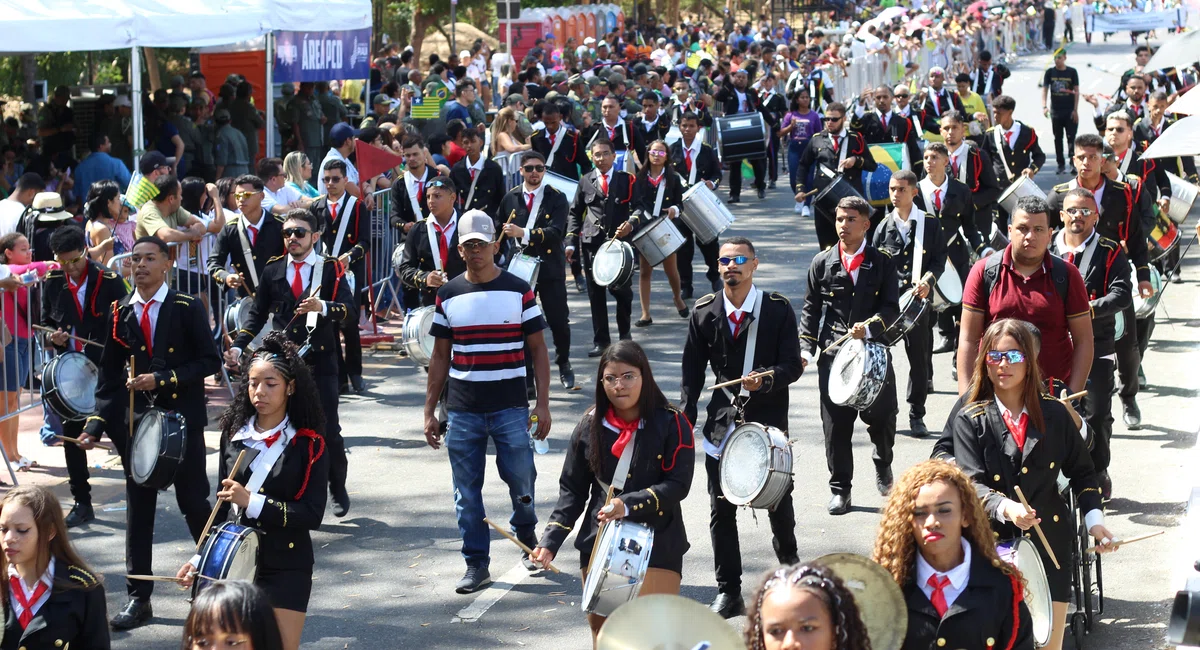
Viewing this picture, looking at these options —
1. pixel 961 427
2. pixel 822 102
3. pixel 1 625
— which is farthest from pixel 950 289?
pixel 822 102

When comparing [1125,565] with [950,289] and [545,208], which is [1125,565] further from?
[545,208]

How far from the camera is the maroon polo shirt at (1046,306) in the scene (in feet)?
25.1

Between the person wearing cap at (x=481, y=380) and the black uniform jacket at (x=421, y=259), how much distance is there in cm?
277

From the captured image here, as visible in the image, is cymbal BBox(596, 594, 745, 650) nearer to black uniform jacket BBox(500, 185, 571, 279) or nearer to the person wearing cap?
the person wearing cap

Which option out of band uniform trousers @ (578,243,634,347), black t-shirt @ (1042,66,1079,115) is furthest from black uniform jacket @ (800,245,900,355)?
black t-shirt @ (1042,66,1079,115)

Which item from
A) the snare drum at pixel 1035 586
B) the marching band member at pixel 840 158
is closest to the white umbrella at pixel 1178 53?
the snare drum at pixel 1035 586

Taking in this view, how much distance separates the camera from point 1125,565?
8.10m

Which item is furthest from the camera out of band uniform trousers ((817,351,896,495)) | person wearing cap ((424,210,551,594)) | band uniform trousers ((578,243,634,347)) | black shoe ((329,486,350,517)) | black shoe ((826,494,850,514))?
band uniform trousers ((578,243,634,347))

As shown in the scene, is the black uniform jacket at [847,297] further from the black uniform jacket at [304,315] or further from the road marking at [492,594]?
the black uniform jacket at [304,315]

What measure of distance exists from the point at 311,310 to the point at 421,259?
6.56 ft

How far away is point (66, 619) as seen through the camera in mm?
5145

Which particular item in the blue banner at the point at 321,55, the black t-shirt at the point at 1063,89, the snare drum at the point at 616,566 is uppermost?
the blue banner at the point at 321,55

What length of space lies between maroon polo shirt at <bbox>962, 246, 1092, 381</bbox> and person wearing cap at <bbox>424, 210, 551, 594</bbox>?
2272mm

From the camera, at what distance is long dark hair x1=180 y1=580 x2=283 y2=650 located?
4.11m
